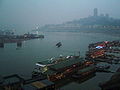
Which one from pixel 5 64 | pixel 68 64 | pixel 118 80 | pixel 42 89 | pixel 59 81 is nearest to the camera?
pixel 42 89

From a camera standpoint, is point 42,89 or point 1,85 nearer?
point 42,89

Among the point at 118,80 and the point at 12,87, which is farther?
the point at 118,80

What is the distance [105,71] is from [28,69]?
2079mm

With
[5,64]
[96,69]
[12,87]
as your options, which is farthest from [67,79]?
[5,64]

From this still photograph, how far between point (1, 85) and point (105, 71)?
8.84 feet

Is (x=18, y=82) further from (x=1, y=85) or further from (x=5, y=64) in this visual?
(x=5, y=64)

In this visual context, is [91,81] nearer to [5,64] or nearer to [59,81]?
[59,81]

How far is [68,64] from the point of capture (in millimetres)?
4492

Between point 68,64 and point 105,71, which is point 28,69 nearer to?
point 68,64

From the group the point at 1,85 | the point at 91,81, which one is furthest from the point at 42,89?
the point at 91,81

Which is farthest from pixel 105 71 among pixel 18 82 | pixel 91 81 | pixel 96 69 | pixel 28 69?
pixel 18 82

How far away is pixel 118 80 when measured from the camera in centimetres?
332

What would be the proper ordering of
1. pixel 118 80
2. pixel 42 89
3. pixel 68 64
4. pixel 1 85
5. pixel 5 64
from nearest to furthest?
pixel 42 89 → pixel 1 85 → pixel 118 80 → pixel 68 64 → pixel 5 64

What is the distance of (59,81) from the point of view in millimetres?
3787
